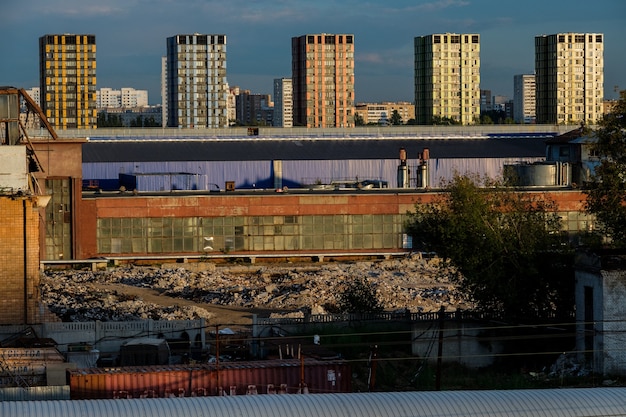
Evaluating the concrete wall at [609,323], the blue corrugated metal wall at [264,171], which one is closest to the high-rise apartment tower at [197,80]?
the blue corrugated metal wall at [264,171]

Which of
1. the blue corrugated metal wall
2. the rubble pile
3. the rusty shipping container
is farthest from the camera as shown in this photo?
the blue corrugated metal wall

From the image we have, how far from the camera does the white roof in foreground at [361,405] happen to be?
750 inches

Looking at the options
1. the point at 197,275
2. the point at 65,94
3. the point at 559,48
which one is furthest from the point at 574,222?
the point at 65,94

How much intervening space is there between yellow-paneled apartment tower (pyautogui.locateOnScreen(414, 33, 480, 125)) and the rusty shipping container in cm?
12086

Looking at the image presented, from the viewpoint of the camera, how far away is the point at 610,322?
1111 inches

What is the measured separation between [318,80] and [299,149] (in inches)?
2953

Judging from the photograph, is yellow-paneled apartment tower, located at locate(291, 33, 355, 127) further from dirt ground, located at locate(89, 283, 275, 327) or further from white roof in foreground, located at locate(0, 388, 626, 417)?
white roof in foreground, located at locate(0, 388, 626, 417)

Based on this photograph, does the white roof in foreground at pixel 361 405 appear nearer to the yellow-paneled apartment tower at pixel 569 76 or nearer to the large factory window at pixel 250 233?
the large factory window at pixel 250 233

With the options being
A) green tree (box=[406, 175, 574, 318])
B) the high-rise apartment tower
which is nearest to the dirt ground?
green tree (box=[406, 175, 574, 318])

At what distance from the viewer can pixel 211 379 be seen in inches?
939

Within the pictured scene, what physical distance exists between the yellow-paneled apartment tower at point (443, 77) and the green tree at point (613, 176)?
114m

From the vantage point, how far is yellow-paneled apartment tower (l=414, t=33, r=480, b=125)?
14688cm

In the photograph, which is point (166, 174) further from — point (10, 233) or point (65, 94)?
point (65, 94)

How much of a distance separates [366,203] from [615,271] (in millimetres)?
25649
